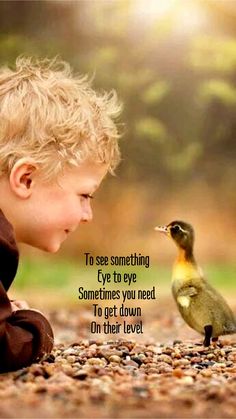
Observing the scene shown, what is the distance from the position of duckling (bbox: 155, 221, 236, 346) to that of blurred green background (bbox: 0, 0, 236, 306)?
0.02 meters

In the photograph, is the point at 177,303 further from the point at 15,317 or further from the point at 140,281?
the point at 15,317

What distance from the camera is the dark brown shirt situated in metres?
1.17

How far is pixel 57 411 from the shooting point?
1018mm

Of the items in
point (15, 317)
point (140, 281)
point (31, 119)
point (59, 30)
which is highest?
point (59, 30)

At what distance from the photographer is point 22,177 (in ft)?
4.05

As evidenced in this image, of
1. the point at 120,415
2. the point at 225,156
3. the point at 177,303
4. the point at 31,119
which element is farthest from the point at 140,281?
the point at 120,415

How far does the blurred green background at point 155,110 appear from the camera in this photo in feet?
4.70

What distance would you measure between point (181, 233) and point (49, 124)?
316 millimetres

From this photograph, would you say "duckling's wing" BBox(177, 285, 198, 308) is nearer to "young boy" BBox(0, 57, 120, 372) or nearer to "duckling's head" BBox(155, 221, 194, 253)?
"duckling's head" BBox(155, 221, 194, 253)

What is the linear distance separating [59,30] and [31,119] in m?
0.30

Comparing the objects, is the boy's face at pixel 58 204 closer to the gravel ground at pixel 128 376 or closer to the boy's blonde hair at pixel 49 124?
the boy's blonde hair at pixel 49 124

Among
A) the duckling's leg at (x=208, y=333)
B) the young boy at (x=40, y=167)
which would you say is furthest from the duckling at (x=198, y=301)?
the young boy at (x=40, y=167)

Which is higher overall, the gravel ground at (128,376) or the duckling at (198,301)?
the duckling at (198,301)

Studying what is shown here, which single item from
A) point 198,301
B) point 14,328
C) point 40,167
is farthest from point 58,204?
point 198,301
